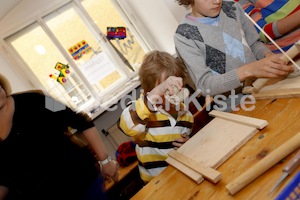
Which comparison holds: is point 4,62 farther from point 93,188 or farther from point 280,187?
point 280,187

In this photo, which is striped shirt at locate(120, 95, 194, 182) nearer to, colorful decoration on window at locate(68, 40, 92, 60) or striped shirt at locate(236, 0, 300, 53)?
striped shirt at locate(236, 0, 300, 53)

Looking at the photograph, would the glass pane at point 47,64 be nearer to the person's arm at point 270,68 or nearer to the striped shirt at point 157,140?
the striped shirt at point 157,140

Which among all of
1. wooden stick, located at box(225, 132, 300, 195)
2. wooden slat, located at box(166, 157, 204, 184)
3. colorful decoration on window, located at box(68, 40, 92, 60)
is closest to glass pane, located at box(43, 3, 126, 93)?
colorful decoration on window, located at box(68, 40, 92, 60)

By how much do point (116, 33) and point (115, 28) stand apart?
91 mm

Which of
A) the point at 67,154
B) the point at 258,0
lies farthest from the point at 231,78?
the point at 67,154

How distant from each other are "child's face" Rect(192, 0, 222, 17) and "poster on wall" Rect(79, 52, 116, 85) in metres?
3.02

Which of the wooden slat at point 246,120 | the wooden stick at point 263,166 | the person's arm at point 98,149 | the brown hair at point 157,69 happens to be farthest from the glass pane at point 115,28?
the wooden stick at point 263,166

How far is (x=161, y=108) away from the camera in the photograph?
4.73 feet

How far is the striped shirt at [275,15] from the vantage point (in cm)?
142

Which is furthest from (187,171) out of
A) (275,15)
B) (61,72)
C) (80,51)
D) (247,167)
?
(80,51)

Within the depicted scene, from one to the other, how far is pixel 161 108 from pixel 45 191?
2.44 feet

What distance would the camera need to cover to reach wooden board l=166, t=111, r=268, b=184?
854 millimetres

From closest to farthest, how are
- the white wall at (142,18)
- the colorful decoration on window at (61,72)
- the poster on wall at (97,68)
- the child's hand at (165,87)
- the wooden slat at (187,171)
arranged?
the wooden slat at (187,171)
the child's hand at (165,87)
the white wall at (142,18)
the colorful decoration on window at (61,72)
the poster on wall at (97,68)

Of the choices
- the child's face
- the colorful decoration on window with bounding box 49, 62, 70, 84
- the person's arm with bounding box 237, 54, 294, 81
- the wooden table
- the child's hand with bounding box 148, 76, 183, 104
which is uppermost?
the colorful decoration on window with bounding box 49, 62, 70, 84
